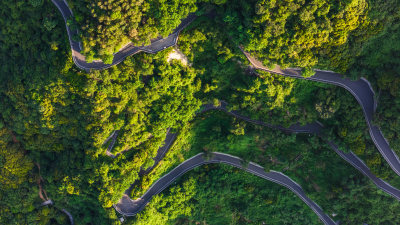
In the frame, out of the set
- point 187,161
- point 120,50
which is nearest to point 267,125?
point 187,161

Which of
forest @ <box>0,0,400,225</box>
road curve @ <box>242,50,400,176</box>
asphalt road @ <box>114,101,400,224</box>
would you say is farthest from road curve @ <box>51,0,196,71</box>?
asphalt road @ <box>114,101,400,224</box>

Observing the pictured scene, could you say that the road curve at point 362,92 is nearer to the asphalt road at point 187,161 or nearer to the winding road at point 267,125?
the winding road at point 267,125

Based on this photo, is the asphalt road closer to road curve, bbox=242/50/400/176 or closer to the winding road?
the winding road

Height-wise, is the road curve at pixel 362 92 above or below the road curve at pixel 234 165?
above

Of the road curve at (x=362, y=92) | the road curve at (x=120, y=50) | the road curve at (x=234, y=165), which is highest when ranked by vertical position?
the road curve at (x=120, y=50)

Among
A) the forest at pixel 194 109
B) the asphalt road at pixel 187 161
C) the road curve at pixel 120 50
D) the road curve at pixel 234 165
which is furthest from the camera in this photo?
the road curve at pixel 234 165

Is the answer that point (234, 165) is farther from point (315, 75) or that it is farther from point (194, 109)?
point (315, 75)

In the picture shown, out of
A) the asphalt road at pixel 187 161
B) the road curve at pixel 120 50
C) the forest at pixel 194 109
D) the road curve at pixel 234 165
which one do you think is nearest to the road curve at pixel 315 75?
the road curve at pixel 120 50
